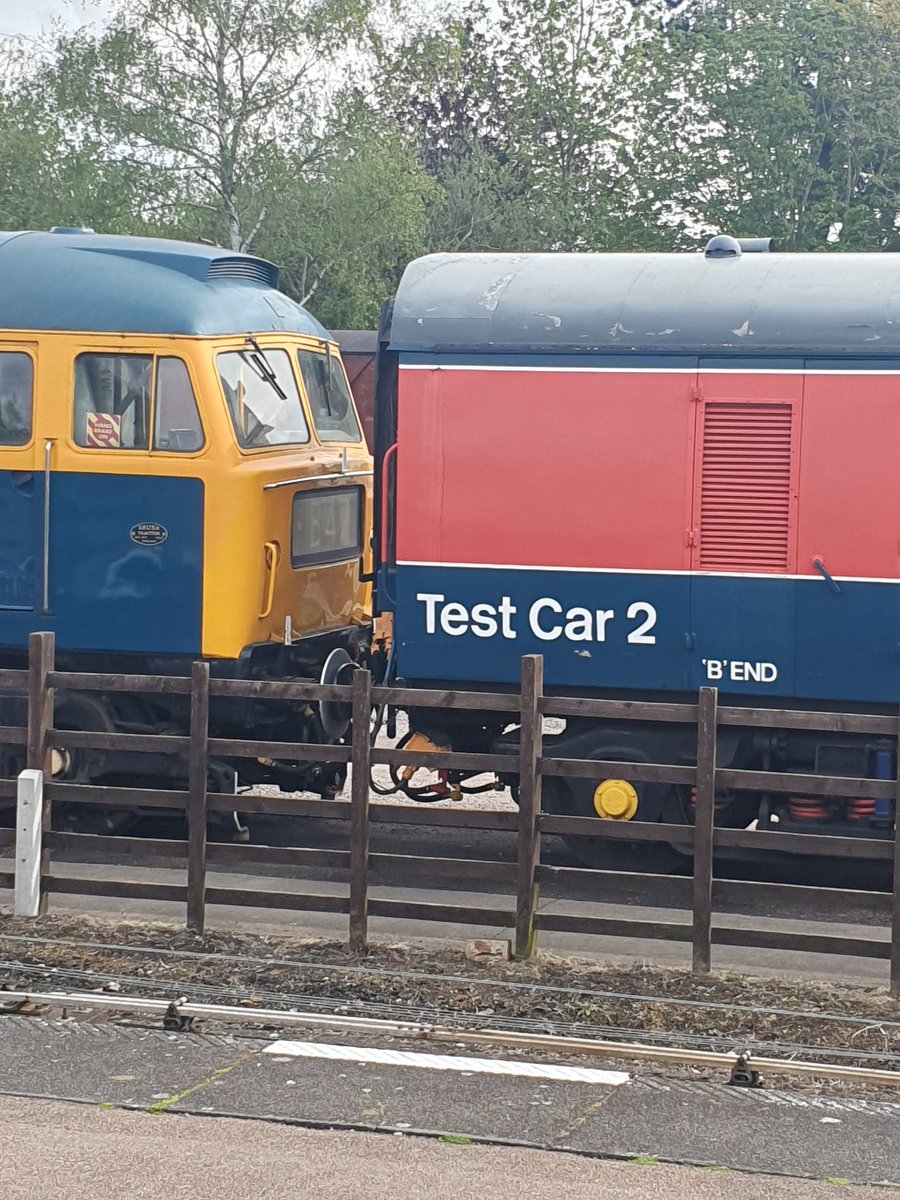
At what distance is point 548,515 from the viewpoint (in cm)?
914

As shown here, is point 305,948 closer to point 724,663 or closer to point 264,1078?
point 264,1078

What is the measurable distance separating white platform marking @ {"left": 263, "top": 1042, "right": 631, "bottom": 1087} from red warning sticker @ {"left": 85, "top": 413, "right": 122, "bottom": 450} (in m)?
4.67

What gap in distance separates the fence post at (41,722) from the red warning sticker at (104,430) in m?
2.04

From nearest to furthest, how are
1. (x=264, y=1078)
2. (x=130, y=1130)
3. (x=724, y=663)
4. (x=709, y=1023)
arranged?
1. (x=130, y=1130)
2. (x=264, y=1078)
3. (x=709, y=1023)
4. (x=724, y=663)

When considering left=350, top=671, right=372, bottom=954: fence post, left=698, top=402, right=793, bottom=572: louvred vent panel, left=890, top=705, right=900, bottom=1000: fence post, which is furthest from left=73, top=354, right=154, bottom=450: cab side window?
left=890, top=705, right=900, bottom=1000: fence post

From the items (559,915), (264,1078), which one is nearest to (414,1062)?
(264,1078)

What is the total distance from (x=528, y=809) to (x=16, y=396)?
171 inches

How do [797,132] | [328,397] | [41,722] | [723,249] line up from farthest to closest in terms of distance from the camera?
[797,132] → [328,397] → [723,249] → [41,722]

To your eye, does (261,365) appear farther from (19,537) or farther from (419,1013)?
(419,1013)

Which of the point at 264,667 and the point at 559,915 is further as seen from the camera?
the point at 264,667

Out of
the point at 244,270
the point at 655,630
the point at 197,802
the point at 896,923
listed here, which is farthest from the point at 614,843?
the point at 244,270

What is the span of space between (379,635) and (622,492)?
272cm

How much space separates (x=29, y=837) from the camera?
7973mm

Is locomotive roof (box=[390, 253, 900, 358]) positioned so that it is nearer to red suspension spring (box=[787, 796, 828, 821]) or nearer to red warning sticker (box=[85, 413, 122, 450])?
red warning sticker (box=[85, 413, 122, 450])
